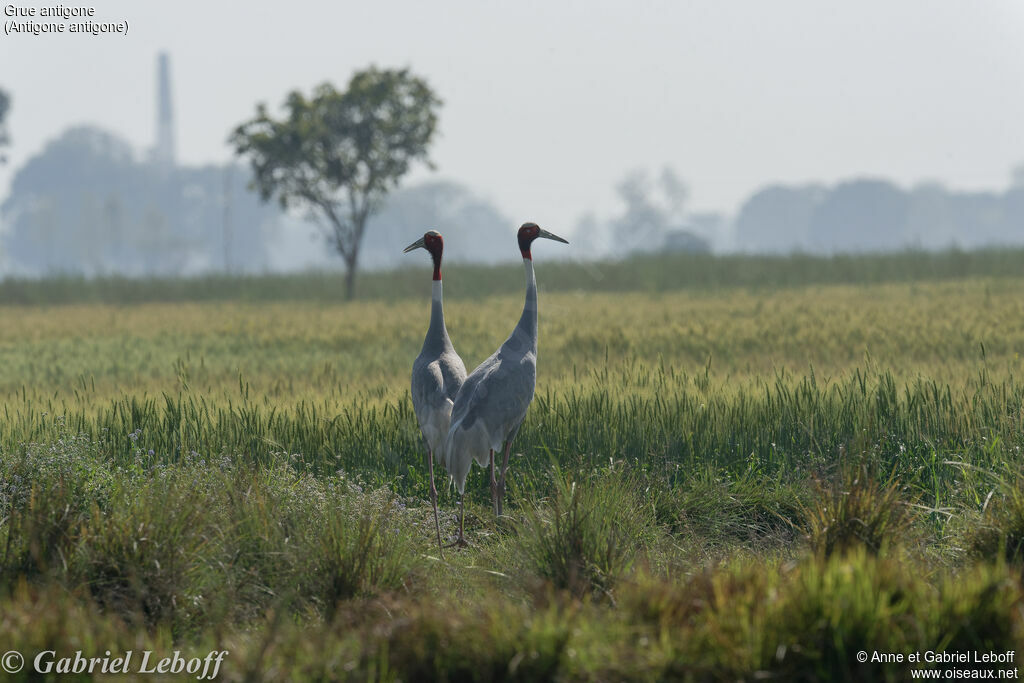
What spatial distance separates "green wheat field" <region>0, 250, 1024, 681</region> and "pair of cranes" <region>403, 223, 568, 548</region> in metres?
0.53

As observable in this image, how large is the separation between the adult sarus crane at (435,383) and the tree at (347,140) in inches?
968

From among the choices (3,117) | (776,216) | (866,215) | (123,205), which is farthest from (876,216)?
(3,117)

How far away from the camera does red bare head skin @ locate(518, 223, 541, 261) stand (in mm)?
7293

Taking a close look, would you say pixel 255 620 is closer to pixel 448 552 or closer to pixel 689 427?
pixel 448 552

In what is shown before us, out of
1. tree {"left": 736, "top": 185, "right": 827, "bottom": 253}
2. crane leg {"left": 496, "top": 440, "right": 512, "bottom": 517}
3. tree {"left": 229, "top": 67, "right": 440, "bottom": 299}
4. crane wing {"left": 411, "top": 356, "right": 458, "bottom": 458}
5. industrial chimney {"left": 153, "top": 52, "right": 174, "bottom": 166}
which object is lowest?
crane leg {"left": 496, "top": 440, "right": 512, "bottom": 517}

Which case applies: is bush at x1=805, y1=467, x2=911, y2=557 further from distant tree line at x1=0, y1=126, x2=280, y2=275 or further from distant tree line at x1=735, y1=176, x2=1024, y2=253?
distant tree line at x1=735, y1=176, x2=1024, y2=253

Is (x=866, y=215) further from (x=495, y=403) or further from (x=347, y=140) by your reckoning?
(x=495, y=403)

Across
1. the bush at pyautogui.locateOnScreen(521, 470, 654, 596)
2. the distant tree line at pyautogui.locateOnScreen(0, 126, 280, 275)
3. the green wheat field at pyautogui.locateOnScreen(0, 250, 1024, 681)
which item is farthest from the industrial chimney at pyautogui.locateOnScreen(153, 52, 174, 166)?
the bush at pyautogui.locateOnScreen(521, 470, 654, 596)

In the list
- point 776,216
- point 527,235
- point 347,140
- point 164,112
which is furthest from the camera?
point 776,216

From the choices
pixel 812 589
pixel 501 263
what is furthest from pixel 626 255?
pixel 812 589

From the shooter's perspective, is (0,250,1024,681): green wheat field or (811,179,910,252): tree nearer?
(0,250,1024,681): green wheat field

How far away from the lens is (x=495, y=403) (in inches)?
271

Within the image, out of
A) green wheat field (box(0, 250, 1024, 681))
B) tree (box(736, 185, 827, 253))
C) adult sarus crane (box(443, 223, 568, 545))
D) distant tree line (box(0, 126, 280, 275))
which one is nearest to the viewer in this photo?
green wheat field (box(0, 250, 1024, 681))

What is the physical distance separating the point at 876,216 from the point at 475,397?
A: 13922 cm
